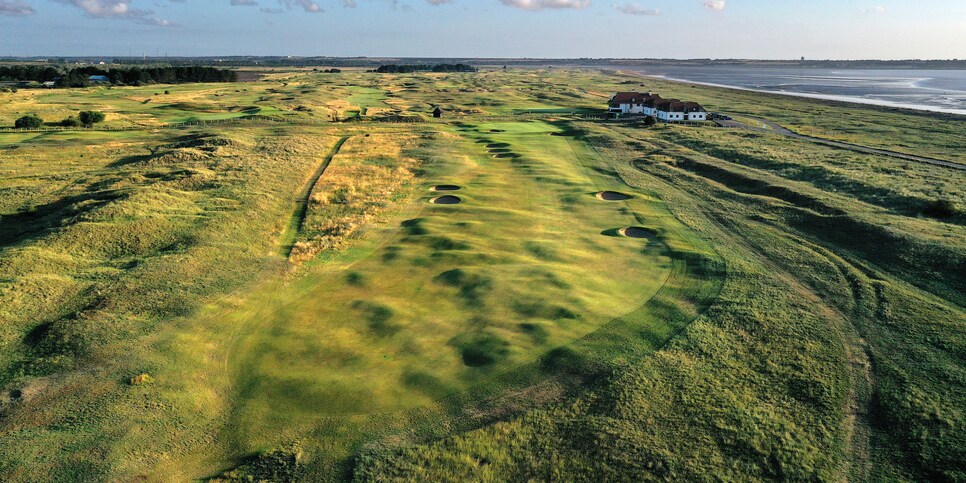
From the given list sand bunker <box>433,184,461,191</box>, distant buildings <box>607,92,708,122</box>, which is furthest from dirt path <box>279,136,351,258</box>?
distant buildings <box>607,92,708,122</box>

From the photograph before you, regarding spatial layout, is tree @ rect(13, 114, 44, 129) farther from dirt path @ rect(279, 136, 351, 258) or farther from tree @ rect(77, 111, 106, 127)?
dirt path @ rect(279, 136, 351, 258)

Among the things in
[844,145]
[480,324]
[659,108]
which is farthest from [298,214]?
[659,108]

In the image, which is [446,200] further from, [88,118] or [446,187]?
[88,118]

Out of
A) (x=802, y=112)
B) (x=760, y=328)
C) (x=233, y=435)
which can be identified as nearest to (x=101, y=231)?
(x=233, y=435)

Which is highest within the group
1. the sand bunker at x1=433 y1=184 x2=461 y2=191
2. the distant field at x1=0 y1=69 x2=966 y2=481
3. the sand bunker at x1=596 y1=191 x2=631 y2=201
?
the sand bunker at x1=433 y1=184 x2=461 y2=191

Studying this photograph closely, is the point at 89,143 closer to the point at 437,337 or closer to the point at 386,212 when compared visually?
the point at 386,212

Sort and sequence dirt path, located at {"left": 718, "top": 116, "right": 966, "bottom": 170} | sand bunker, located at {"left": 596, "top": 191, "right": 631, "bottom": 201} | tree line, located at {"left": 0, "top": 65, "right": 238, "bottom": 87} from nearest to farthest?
sand bunker, located at {"left": 596, "top": 191, "right": 631, "bottom": 201}, dirt path, located at {"left": 718, "top": 116, "right": 966, "bottom": 170}, tree line, located at {"left": 0, "top": 65, "right": 238, "bottom": 87}
